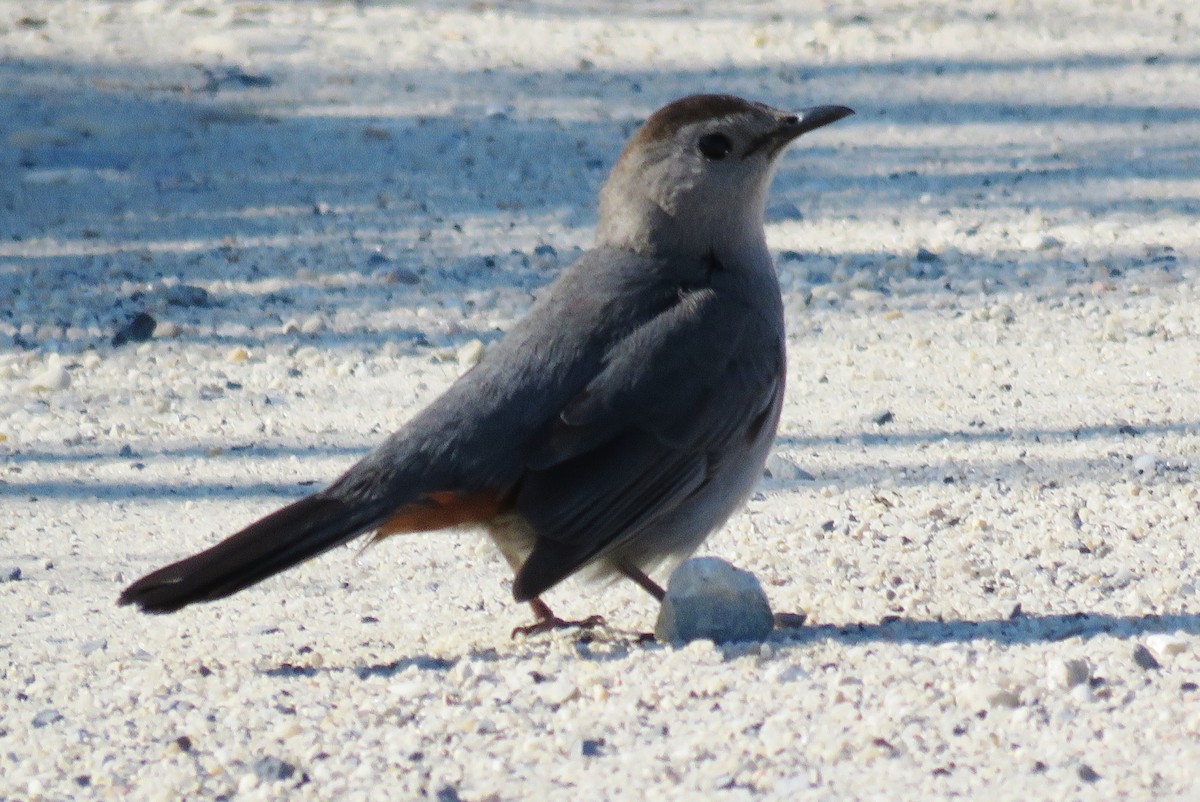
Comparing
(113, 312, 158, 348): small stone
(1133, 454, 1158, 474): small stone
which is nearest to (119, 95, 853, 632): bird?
(1133, 454, 1158, 474): small stone

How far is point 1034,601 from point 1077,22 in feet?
24.5

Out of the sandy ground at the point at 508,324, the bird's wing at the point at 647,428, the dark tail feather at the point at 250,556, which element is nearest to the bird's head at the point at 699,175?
the bird's wing at the point at 647,428

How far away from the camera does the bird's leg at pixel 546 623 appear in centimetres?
469

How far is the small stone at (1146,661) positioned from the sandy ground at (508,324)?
21 millimetres

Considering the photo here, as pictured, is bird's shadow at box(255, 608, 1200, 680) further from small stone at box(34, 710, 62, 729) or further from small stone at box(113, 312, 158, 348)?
small stone at box(113, 312, 158, 348)

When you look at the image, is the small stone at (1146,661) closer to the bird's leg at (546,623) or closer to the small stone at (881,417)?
the bird's leg at (546,623)

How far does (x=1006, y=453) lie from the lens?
5.87m

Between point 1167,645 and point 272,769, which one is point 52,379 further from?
point 1167,645

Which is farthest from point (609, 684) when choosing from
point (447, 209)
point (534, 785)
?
point (447, 209)

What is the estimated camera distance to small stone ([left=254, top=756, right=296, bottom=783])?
372cm

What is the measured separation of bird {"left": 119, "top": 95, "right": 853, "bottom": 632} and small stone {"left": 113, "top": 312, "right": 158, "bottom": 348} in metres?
2.46

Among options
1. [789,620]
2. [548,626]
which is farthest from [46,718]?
[789,620]

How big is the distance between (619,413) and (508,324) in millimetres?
2638

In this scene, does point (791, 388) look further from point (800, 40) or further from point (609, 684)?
point (800, 40)
